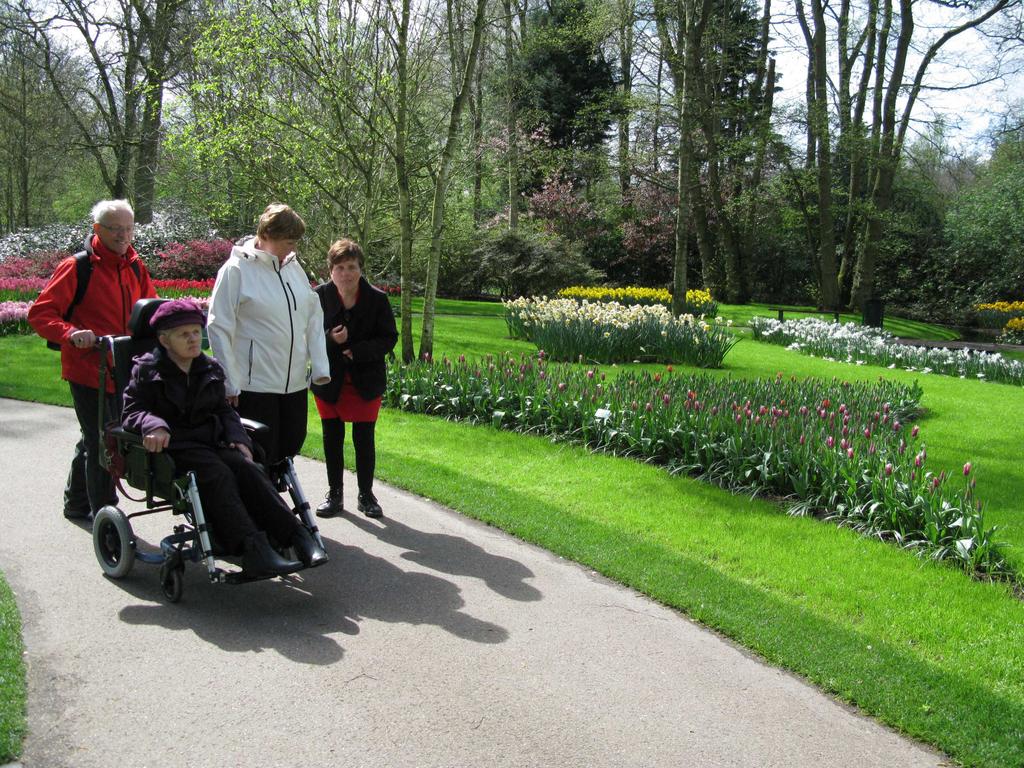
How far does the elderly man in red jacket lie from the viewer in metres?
4.61

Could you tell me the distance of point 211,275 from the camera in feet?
69.6

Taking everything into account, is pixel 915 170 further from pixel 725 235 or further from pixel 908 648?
pixel 908 648

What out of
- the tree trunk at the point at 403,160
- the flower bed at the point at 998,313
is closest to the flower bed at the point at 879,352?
the tree trunk at the point at 403,160

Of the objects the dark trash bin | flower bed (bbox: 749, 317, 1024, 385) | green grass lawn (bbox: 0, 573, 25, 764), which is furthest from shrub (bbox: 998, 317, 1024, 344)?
green grass lawn (bbox: 0, 573, 25, 764)

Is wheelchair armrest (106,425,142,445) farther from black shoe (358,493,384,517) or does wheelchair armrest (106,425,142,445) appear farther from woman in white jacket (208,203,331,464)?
black shoe (358,493,384,517)

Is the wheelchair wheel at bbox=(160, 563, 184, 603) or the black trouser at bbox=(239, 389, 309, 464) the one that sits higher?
the black trouser at bbox=(239, 389, 309, 464)

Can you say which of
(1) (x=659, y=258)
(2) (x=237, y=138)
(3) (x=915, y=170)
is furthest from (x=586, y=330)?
(3) (x=915, y=170)

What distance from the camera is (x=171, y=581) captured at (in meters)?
4.00

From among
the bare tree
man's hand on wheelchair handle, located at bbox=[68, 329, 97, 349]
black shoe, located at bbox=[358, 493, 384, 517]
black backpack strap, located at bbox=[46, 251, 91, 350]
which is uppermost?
the bare tree

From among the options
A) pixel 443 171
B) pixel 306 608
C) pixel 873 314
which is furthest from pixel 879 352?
pixel 306 608

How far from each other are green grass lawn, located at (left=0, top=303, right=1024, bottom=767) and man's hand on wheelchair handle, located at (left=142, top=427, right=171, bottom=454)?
2278 mm

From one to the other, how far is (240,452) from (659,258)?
28335 millimetres

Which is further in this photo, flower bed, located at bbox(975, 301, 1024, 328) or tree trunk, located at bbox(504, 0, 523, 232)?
tree trunk, located at bbox(504, 0, 523, 232)

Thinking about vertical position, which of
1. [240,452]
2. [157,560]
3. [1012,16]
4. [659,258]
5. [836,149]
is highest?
[1012,16]
